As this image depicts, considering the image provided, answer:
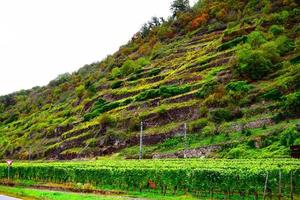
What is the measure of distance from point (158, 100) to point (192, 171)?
56.2m

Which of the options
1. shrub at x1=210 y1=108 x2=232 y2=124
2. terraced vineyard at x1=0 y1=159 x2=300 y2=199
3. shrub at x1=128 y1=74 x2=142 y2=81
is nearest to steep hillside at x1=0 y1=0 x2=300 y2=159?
shrub at x1=210 y1=108 x2=232 y2=124

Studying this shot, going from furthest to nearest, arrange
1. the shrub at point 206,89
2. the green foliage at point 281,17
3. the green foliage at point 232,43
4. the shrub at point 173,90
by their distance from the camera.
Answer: the green foliage at point 281,17 → the green foliage at point 232,43 → the shrub at point 173,90 → the shrub at point 206,89

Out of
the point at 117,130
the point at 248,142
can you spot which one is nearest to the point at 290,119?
the point at 248,142

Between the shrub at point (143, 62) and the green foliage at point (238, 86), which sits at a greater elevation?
the shrub at point (143, 62)

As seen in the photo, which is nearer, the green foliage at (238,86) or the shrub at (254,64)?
the green foliage at (238,86)

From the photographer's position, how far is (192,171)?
112 feet

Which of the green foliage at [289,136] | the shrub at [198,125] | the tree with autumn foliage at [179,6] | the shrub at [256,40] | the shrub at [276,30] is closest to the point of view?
the green foliage at [289,136]

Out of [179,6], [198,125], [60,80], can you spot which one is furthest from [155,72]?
[60,80]

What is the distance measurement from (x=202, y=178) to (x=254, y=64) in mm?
50888

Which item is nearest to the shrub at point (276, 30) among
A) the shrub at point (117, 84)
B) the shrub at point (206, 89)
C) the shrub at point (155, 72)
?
the shrub at point (206, 89)

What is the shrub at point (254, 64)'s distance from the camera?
79.9 m

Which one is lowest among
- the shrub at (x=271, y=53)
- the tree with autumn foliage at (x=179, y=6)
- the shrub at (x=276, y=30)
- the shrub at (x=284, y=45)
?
the shrub at (x=271, y=53)

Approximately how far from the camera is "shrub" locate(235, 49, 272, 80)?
262 ft

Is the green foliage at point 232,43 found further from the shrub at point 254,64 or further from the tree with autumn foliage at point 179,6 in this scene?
the tree with autumn foliage at point 179,6
